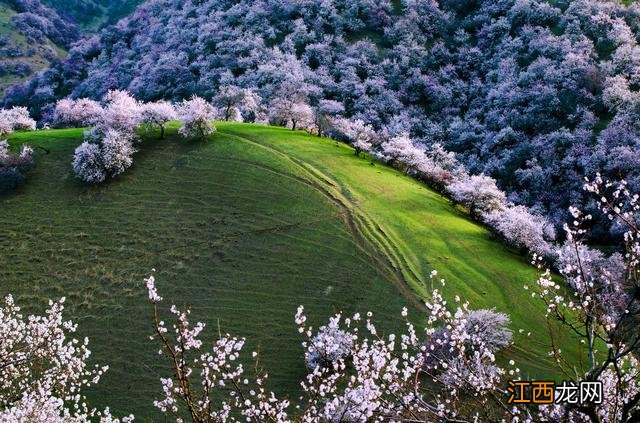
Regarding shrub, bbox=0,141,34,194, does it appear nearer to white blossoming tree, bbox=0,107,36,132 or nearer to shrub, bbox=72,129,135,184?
shrub, bbox=72,129,135,184

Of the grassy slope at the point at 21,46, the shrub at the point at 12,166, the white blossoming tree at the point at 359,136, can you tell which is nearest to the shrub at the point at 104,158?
the shrub at the point at 12,166

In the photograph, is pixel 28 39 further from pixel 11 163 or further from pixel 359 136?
Answer: pixel 359 136

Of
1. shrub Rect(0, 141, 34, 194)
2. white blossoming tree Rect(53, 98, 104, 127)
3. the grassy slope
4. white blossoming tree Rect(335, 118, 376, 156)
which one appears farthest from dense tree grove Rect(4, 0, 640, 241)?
the grassy slope

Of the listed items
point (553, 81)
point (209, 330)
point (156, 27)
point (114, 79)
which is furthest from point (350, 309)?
point (156, 27)

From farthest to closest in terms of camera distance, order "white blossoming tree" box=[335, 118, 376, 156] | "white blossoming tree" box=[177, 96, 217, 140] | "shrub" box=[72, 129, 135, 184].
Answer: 1. "white blossoming tree" box=[335, 118, 376, 156]
2. "white blossoming tree" box=[177, 96, 217, 140]
3. "shrub" box=[72, 129, 135, 184]

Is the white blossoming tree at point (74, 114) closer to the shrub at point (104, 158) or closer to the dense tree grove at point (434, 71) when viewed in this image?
the shrub at point (104, 158)

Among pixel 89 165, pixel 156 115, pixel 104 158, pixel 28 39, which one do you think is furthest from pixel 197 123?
pixel 28 39
